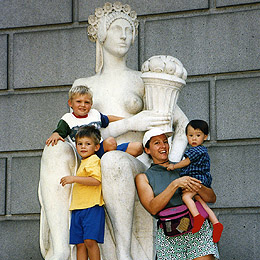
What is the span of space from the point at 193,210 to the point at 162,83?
1144mm

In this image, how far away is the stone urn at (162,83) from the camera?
6.56 metres

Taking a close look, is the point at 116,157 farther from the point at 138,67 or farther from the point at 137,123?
the point at 138,67

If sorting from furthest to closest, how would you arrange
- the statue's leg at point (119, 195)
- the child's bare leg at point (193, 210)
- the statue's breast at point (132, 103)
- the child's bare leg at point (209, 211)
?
the statue's breast at point (132, 103) < the statue's leg at point (119, 195) < the child's bare leg at point (209, 211) < the child's bare leg at point (193, 210)

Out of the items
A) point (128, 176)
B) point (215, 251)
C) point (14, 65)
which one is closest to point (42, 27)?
point (14, 65)

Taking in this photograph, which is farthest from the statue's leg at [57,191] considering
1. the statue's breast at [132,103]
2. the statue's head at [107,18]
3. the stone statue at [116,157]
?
the statue's head at [107,18]

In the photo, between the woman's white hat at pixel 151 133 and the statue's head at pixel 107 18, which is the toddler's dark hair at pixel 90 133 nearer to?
the woman's white hat at pixel 151 133

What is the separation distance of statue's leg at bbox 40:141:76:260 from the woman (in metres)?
0.52

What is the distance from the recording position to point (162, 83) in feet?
21.6

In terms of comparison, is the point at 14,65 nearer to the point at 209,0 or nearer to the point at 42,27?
the point at 42,27

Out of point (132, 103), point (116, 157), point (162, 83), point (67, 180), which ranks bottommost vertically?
point (67, 180)

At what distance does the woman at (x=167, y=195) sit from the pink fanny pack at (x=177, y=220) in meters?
0.05

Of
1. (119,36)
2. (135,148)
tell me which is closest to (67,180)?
(135,148)

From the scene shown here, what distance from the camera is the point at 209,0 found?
27.8 feet

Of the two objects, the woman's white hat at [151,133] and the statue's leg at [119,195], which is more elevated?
the woman's white hat at [151,133]
